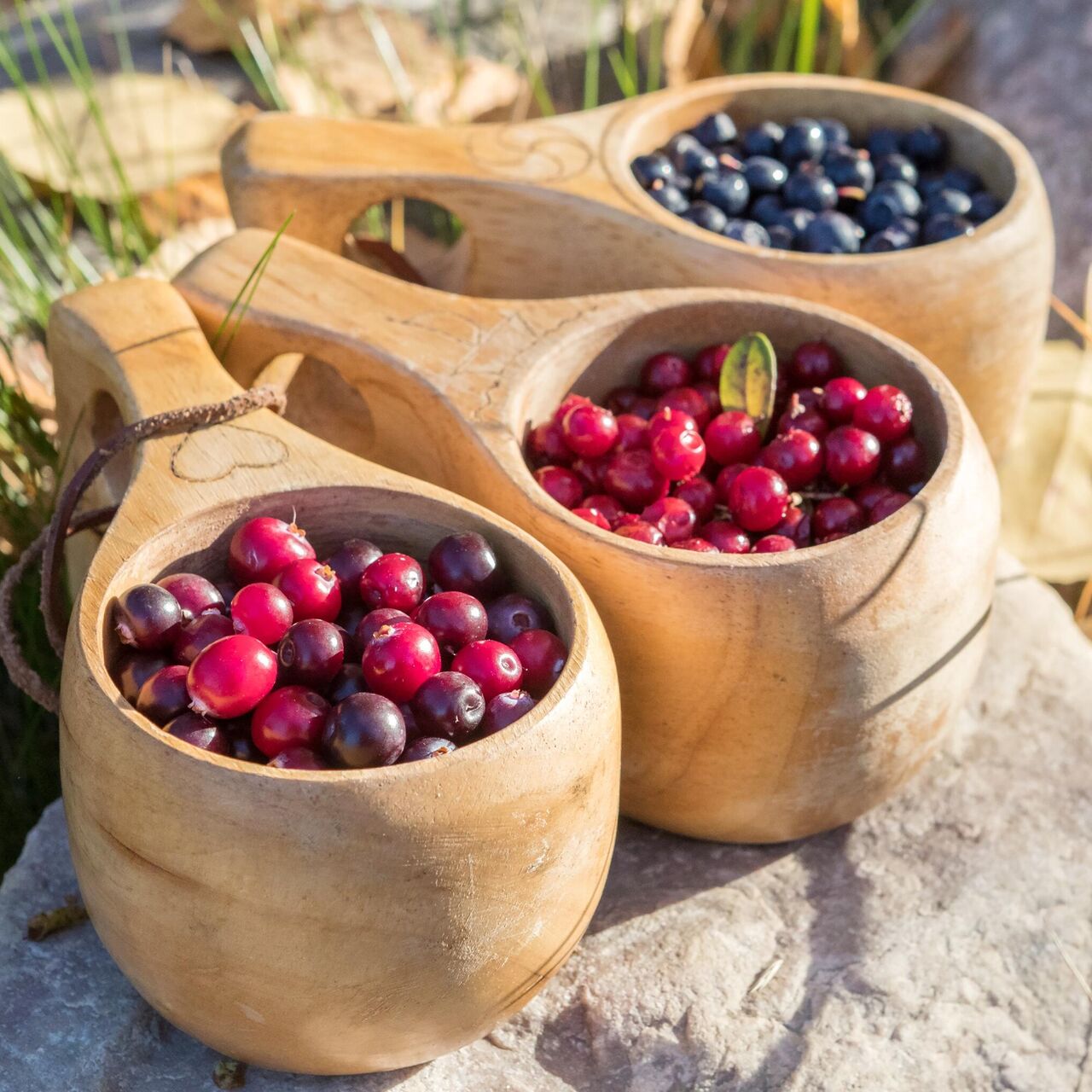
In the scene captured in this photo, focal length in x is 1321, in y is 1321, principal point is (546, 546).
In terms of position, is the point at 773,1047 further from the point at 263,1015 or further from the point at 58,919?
the point at 58,919

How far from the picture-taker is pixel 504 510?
4.63 feet

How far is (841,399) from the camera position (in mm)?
1527

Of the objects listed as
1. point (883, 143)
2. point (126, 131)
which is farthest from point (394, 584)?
point (126, 131)

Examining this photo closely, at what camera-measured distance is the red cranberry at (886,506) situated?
1.39m

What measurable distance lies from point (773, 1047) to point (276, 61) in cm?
224

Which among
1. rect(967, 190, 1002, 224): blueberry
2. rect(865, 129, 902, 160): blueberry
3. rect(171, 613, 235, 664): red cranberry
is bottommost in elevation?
rect(967, 190, 1002, 224): blueberry

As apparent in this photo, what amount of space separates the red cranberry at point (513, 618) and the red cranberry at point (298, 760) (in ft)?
0.72

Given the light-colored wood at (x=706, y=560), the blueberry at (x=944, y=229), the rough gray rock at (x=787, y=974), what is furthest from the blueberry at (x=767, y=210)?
the rough gray rock at (x=787, y=974)

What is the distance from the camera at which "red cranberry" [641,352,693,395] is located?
1.64 m

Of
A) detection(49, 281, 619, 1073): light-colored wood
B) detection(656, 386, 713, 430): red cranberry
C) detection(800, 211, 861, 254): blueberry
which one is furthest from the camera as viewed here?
detection(800, 211, 861, 254): blueberry

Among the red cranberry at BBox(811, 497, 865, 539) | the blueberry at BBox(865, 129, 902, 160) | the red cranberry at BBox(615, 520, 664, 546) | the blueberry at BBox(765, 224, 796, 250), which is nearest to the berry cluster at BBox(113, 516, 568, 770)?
the red cranberry at BBox(615, 520, 664, 546)

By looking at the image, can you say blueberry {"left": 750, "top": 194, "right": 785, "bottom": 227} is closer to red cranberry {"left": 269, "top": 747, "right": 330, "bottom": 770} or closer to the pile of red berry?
the pile of red berry

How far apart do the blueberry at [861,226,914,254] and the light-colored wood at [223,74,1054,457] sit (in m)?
0.08

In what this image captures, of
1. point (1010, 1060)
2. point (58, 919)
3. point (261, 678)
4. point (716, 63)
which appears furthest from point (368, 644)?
point (716, 63)
